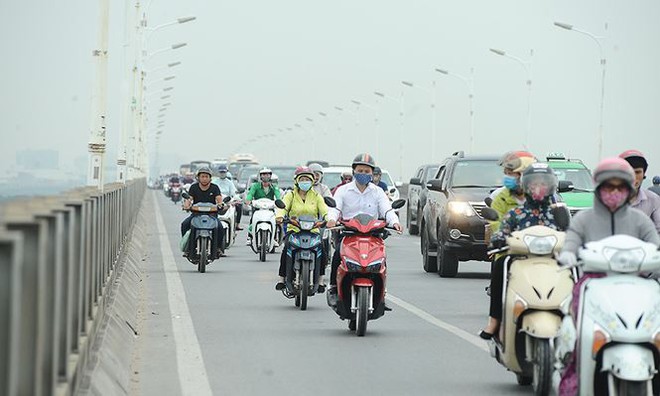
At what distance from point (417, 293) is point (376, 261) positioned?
20.3 ft

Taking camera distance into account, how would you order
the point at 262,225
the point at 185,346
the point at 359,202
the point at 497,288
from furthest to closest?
the point at 262,225, the point at 359,202, the point at 185,346, the point at 497,288

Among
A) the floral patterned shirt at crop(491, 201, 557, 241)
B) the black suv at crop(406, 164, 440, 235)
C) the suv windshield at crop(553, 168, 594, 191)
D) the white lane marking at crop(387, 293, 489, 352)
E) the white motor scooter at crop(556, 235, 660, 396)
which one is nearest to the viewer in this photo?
the white motor scooter at crop(556, 235, 660, 396)

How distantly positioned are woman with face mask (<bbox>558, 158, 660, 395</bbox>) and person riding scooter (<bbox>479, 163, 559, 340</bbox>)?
1.85m

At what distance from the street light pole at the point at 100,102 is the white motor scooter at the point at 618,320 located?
15.1 meters

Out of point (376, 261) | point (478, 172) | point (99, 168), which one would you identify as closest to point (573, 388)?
point (376, 261)

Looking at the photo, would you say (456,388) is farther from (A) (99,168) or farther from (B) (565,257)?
(A) (99,168)

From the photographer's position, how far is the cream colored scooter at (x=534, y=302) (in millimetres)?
10734

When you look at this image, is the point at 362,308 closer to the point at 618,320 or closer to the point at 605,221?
the point at 605,221

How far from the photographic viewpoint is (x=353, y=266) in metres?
A: 15.9

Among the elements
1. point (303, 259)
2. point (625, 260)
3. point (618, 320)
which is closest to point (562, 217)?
point (625, 260)

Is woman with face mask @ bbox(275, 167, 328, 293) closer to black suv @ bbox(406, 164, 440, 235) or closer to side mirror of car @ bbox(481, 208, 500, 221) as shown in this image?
side mirror of car @ bbox(481, 208, 500, 221)

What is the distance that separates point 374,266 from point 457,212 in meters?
9.95

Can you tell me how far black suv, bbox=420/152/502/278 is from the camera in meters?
25.6

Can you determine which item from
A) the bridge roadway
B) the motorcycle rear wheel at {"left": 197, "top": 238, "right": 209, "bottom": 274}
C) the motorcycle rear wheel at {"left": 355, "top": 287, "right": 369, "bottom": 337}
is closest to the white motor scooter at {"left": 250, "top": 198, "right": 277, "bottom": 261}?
the motorcycle rear wheel at {"left": 197, "top": 238, "right": 209, "bottom": 274}
